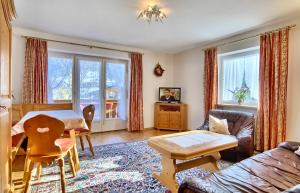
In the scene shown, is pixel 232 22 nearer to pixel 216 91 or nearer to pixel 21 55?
pixel 216 91

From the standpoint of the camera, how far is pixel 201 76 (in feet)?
15.7

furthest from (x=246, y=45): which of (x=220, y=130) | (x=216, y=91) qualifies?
(x=220, y=130)

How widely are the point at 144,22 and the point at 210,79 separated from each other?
214 cm

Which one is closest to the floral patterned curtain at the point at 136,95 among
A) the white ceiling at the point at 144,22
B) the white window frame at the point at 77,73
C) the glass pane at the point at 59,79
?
the white window frame at the point at 77,73

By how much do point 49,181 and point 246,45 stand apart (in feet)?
13.7

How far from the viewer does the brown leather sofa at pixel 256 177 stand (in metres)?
1.21

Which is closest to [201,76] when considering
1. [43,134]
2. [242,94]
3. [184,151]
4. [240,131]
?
[242,94]

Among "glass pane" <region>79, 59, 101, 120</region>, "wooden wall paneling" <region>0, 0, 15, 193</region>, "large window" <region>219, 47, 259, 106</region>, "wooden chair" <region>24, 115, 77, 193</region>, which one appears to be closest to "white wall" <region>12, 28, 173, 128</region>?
"glass pane" <region>79, 59, 101, 120</region>

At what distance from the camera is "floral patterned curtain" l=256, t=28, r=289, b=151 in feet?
9.91

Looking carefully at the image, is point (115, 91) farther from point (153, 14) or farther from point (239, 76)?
point (239, 76)

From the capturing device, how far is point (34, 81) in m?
3.76

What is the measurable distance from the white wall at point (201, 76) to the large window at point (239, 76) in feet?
0.68

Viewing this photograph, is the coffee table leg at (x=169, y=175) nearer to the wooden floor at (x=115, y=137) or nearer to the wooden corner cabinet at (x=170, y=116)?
the wooden floor at (x=115, y=137)

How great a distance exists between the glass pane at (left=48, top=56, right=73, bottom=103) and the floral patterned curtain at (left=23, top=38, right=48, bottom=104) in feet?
0.90
